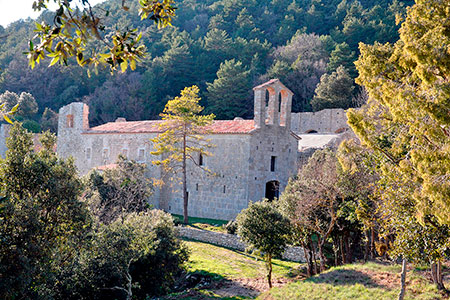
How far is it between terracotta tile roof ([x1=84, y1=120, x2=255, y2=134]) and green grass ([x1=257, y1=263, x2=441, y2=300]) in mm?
12396

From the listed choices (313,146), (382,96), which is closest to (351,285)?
(382,96)

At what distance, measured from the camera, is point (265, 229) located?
14.6 meters

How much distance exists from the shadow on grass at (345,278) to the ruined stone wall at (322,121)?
23.0 metres

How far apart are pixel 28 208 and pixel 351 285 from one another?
8617mm

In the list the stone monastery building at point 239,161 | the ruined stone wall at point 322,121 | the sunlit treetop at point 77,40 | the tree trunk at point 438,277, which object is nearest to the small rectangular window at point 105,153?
the stone monastery building at point 239,161

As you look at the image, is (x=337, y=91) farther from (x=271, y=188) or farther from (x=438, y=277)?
(x=438, y=277)

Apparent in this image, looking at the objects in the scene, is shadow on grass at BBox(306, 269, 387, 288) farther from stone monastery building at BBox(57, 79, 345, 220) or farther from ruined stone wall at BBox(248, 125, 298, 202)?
ruined stone wall at BBox(248, 125, 298, 202)

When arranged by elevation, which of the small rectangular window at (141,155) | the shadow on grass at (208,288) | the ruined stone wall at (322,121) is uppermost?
the ruined stone wall at (322,121)

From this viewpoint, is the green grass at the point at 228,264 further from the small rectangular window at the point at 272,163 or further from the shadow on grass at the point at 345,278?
the small rectangular window at the point at 272,163

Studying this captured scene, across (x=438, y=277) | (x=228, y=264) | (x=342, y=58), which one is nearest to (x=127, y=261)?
(x=228, y=264)

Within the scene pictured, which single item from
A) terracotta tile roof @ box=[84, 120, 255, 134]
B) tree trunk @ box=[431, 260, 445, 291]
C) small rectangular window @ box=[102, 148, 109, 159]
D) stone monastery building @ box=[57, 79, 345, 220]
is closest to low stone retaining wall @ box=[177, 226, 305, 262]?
stone monastery building @ box=[57, 79, 345, 220]

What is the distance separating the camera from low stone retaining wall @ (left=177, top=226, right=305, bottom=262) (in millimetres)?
19438

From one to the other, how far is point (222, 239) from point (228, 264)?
11.7ft

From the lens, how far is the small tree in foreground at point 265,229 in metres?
14.6
